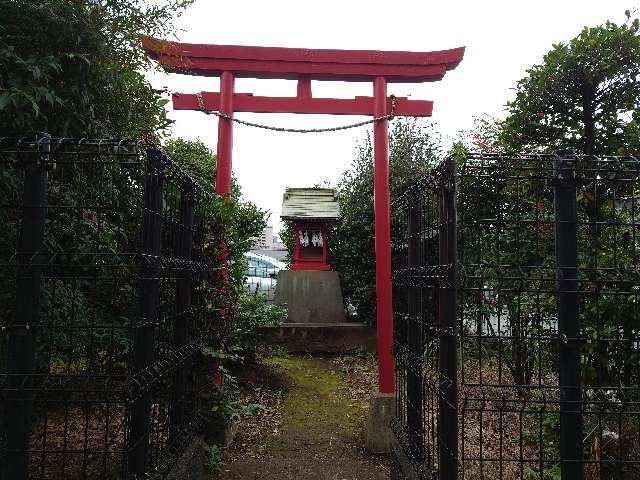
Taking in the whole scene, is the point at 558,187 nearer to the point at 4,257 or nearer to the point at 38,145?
the point at 38,145

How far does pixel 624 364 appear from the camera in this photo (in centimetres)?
371

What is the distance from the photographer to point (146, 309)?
290cm

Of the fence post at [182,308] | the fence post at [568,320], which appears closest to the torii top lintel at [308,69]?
the fence post at [182,308]

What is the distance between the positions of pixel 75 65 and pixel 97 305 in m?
2.00

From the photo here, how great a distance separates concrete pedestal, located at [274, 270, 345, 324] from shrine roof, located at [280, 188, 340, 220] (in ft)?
4.11

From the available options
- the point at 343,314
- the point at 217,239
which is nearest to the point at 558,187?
the point at 217,239

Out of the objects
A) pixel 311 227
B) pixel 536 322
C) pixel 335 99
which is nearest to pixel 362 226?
pixel 311 227

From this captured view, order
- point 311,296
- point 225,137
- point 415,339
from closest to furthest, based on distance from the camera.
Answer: point 415,339 < point 225,137 < point 311,296

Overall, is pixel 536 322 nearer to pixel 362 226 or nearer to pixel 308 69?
pixel 308 69

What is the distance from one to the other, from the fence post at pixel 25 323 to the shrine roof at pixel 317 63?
10.00ft

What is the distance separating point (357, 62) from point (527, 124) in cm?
245

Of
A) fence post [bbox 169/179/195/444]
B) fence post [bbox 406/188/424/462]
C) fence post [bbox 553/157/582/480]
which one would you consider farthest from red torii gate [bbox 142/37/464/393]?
fence post [bbox 553/157/582/480]

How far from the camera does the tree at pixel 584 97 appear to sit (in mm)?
5832

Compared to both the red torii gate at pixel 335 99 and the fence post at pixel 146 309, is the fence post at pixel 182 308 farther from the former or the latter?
the red torii gate at pixel 335 99
